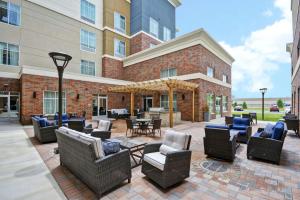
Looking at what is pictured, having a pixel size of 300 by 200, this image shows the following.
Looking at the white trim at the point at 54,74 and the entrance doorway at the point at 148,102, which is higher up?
the white trim at the point at 54,74

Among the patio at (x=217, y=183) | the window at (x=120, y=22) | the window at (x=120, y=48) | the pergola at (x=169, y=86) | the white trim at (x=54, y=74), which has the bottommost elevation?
the patio at (x=217, y=183)

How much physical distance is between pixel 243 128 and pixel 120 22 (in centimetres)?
1994

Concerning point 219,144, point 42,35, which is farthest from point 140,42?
point 219,144

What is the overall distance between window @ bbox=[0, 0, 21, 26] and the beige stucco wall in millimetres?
357

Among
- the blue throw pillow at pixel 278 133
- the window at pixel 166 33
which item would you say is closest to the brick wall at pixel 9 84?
the blue throw pillow at pixel 278 133

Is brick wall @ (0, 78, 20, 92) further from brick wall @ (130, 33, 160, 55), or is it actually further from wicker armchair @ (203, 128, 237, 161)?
wicker armchair @ (203, 128, 237, 161)

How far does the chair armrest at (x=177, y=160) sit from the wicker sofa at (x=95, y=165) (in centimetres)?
86

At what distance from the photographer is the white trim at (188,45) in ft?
41.6

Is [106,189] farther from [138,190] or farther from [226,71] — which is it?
[226,71]

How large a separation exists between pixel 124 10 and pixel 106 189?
2291cm

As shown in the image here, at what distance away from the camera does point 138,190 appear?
292 cm

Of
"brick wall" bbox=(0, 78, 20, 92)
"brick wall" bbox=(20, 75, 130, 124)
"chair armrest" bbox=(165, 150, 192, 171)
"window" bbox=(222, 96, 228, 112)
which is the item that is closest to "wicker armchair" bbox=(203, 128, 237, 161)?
"chair armrest" bbox=(165, 150, 192, 171)

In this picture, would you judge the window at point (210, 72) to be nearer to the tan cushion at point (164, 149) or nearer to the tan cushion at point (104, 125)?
the tan cushion at point (104, 125)

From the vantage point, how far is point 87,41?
18.1 m
